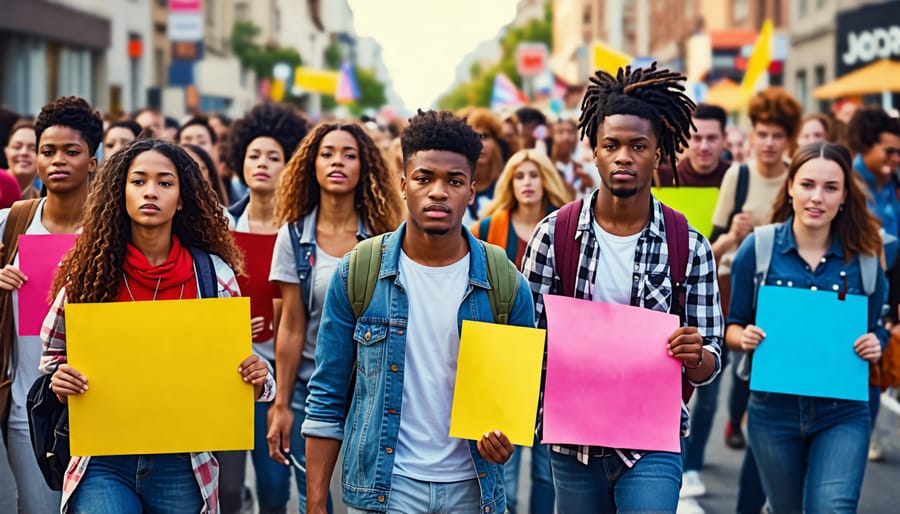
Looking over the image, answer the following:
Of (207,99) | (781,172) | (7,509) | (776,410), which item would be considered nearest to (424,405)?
(776,410)

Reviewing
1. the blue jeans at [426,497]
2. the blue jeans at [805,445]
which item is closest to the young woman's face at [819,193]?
the blue jeans at [805,445]

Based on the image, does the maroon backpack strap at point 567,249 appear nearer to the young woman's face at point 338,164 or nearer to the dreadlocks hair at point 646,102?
the dreadlocks hair at point 646,102

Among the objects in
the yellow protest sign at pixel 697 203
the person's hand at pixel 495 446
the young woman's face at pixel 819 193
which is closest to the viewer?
the person's hand at pixel 495 446

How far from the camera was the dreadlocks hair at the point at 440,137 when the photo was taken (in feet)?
13.4

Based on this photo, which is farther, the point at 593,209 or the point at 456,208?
the point at 593,209

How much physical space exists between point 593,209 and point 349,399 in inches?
43.5

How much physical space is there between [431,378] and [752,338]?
1860 millimetres

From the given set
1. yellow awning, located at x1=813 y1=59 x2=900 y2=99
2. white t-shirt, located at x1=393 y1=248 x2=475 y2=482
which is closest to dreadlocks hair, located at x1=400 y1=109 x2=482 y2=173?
white t-shirt, located at x1=393 y1=248 x2=475 y2=482

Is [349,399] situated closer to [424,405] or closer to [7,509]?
[424,405]

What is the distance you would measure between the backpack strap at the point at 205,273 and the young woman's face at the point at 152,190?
15 centimetres

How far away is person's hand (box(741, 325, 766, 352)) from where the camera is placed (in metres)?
5.41

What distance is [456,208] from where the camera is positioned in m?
4.06

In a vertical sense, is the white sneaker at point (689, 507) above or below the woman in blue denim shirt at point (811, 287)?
below

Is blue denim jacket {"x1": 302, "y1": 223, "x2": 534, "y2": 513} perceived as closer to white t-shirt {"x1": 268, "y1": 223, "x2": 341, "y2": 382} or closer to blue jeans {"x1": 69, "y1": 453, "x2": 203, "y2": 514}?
blue jeans {"x1": 69, "y1": 453, "x2": 203, "y2": 514}
